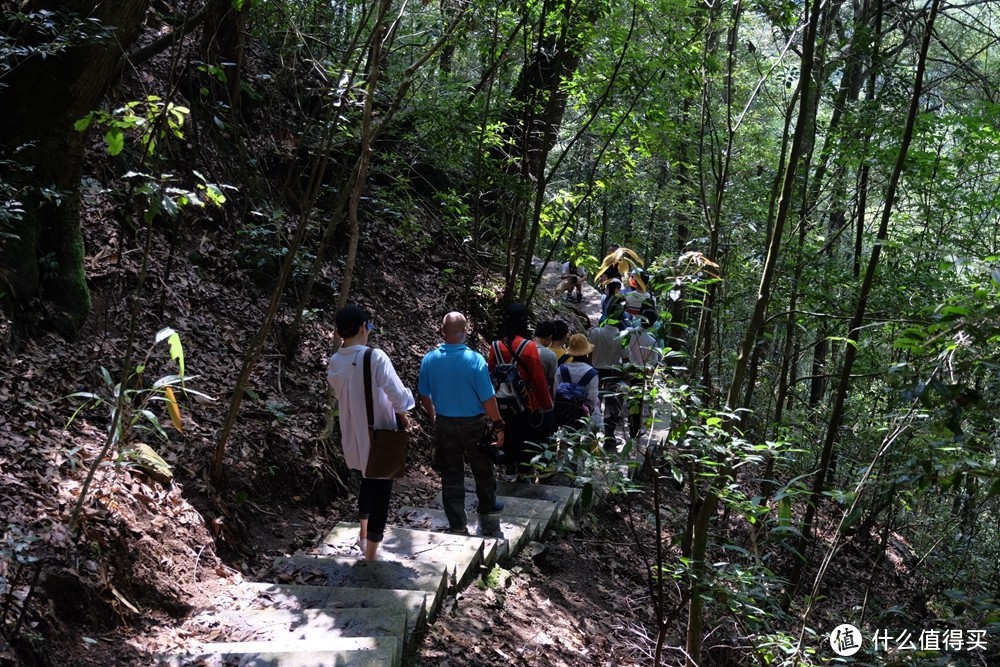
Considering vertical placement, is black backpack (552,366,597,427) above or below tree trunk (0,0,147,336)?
below

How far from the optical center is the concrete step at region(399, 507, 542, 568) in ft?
20.8

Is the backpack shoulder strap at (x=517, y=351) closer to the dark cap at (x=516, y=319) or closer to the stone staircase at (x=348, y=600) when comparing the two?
the dark cap at (x=516, y=319)

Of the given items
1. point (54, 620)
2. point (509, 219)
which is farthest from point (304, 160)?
point (54, 620)

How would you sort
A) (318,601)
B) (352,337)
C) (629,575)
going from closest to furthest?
(318,601) → (352,337) → (629,575)

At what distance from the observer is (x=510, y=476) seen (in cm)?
855

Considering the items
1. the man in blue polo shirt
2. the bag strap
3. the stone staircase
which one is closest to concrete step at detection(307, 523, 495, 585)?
the stone staircase

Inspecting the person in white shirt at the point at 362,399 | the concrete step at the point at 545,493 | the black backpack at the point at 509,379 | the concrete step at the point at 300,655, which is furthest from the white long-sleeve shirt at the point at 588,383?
the concrete step at the point at 300,655

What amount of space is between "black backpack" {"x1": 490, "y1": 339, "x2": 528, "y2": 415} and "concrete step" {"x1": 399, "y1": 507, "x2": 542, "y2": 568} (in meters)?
1.11

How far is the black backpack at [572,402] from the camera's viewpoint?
27.1 feet

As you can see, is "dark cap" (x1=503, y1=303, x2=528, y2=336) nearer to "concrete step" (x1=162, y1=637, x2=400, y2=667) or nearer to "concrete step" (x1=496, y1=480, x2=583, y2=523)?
"concrete step" (x1=496, y1=480, x2=583, y2=523)

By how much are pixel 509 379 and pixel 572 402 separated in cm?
127

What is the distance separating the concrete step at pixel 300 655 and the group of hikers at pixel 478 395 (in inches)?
51.0

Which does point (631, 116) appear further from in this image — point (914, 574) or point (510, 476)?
point (914, 574)

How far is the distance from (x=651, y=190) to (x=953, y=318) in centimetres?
1725
